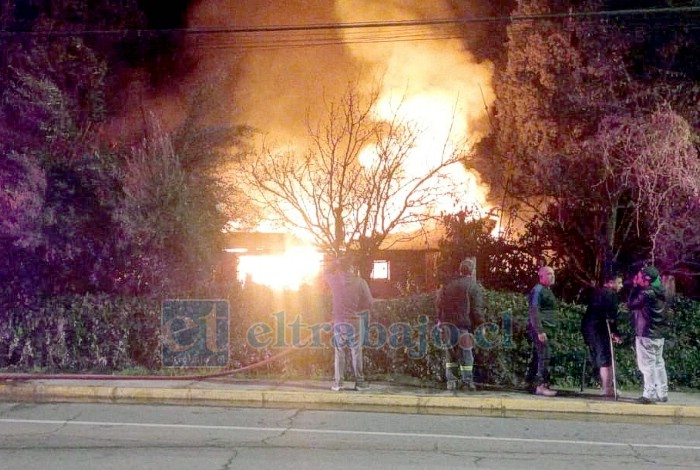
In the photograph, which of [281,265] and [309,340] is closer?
[309,340]

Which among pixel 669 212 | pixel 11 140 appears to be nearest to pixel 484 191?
pixel 669 212

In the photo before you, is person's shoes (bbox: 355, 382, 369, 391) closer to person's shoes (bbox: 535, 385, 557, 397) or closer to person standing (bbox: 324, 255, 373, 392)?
person standing (bbox: 324, 255, 373, 392)

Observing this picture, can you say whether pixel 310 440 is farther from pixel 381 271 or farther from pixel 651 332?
pixel 381 271

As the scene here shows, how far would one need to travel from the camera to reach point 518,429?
8266 mm

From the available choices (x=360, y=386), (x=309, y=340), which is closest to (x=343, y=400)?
(x=360, y=386)

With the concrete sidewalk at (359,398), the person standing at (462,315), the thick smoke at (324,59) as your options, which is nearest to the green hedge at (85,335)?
the concrete sidewalk at (359,398)

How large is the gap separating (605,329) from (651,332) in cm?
65

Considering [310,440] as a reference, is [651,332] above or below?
above

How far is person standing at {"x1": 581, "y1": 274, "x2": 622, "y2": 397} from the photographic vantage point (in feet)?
31.9

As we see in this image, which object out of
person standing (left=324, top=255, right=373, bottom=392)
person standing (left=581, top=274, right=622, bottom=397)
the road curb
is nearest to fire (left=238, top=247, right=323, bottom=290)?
person standing (left=324, top=255, right=373, bottom=392)

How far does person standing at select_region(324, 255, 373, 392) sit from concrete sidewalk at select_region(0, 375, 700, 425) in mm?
307

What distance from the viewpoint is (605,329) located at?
32.0ft

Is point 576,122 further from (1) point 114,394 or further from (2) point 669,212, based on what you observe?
(1) point 114,394

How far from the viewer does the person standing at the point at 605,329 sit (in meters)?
9.73
